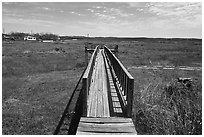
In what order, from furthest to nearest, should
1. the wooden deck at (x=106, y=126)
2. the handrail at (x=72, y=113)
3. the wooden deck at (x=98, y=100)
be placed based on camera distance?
the handrail at (x=72, y=113)
the wooden deck at (x=98, y=100)
the wooden deck at (x=106, y=126)

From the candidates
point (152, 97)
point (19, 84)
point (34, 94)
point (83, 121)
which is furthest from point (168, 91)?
point (19, 84)

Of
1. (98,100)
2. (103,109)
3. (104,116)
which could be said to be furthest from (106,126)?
(98,100)

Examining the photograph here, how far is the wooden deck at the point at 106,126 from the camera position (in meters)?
4.02

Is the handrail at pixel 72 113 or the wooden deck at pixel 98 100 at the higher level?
the wooden deck at pixel 98 100

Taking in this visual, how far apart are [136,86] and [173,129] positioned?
7.92 metres

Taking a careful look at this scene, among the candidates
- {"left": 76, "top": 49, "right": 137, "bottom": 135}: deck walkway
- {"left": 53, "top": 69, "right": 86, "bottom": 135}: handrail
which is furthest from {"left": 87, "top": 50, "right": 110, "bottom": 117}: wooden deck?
{"left": 53, "top": 69, "right": 86, "bottom": 135}: handrail

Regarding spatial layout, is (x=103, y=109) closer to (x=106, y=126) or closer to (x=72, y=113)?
(x=106, y=126)

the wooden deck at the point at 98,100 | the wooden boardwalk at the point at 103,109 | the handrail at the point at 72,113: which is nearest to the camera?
the wooden boardwalk at the point at 103,109

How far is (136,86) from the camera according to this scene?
492 inches

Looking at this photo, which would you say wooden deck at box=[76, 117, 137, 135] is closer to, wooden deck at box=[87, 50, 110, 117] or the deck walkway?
the deck walkway

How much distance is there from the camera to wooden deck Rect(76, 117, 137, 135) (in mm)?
4016

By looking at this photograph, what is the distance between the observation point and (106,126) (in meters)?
4.29

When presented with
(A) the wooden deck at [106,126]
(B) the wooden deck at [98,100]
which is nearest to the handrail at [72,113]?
(B) the wooden deck at [98,100]

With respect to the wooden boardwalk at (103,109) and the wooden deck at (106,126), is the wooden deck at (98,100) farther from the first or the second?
the wooden deck at (106,126)
